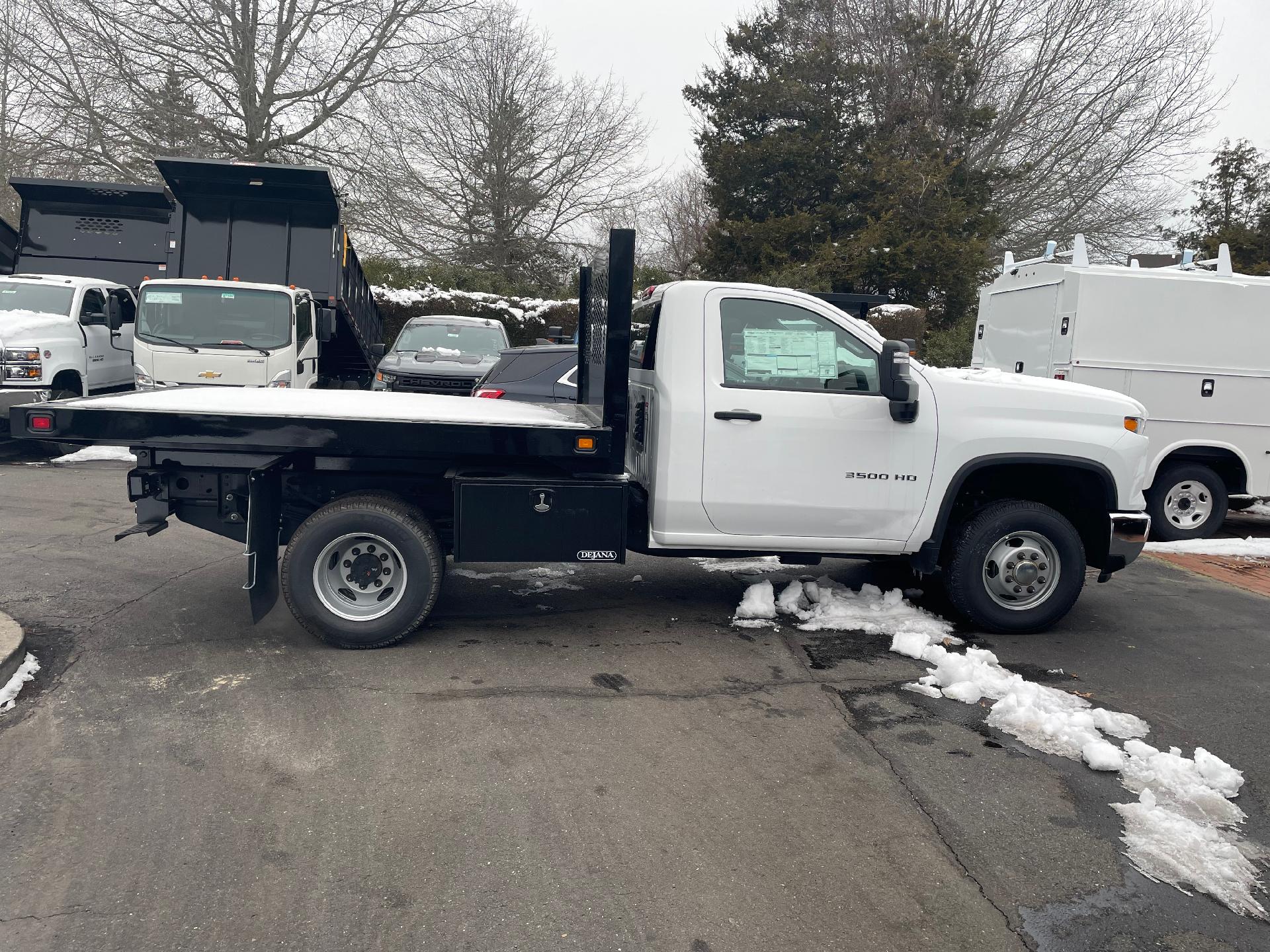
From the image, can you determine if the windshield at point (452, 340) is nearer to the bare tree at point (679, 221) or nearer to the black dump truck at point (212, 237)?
the black dump truck at point (212, 237)

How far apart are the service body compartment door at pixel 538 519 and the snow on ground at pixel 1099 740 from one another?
1306mm

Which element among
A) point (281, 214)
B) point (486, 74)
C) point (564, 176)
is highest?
point (486, 74)

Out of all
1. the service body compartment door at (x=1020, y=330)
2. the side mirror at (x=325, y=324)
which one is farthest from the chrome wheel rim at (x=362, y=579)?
the side mirror at (x=325, y=324)

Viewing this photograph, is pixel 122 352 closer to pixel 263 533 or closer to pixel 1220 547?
pixel 263 533

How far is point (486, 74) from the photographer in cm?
2947

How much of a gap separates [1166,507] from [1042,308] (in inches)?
95.1

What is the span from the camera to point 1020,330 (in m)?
11.2

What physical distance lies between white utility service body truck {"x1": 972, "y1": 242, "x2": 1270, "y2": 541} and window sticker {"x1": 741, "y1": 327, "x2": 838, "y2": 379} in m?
5.11

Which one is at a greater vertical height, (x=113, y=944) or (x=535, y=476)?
(x=535, y=476)

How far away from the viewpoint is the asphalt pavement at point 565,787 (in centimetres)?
318

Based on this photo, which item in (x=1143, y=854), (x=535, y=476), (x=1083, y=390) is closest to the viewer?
(x=1143, y=854)

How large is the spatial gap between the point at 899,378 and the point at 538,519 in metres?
2.22

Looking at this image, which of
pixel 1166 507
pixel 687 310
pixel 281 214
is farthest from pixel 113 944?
pixel 281 214

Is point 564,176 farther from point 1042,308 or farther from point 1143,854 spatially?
point 1143,854
